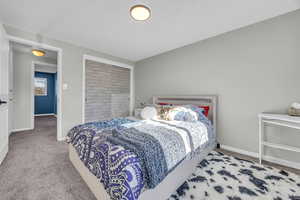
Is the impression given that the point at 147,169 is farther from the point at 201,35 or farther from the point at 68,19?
the point at 201,35

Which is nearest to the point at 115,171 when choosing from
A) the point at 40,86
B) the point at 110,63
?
the point at 110,63

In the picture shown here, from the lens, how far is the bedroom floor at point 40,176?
1.33m

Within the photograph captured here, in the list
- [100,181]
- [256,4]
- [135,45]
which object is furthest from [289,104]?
[135,45]

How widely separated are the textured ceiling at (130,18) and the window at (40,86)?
5201mm

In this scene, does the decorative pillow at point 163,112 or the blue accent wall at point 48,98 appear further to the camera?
the blue accent wall at point 48,98

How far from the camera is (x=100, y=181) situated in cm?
118

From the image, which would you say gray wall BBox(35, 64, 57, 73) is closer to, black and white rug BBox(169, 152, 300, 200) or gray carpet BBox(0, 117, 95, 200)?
gray carpet BBox(0, 117, 95, 200)

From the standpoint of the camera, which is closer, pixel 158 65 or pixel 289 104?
pixel 289 104

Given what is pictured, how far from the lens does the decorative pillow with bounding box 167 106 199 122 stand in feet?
7.32

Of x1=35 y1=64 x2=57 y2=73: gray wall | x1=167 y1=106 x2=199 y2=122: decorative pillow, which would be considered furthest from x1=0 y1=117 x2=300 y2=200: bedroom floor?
x1=35 y1=64 x2=57 y2=73: gray wall

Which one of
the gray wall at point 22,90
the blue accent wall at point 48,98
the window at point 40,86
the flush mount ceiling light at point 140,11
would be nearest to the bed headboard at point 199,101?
the flush mount ceiling light at point 140,11

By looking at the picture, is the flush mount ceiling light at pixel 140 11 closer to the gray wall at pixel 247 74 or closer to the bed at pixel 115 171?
the gray wall at pixel 247 74

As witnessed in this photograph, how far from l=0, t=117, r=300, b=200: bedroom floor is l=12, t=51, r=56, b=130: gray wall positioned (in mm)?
1729

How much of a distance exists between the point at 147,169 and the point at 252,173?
66.7 inches
